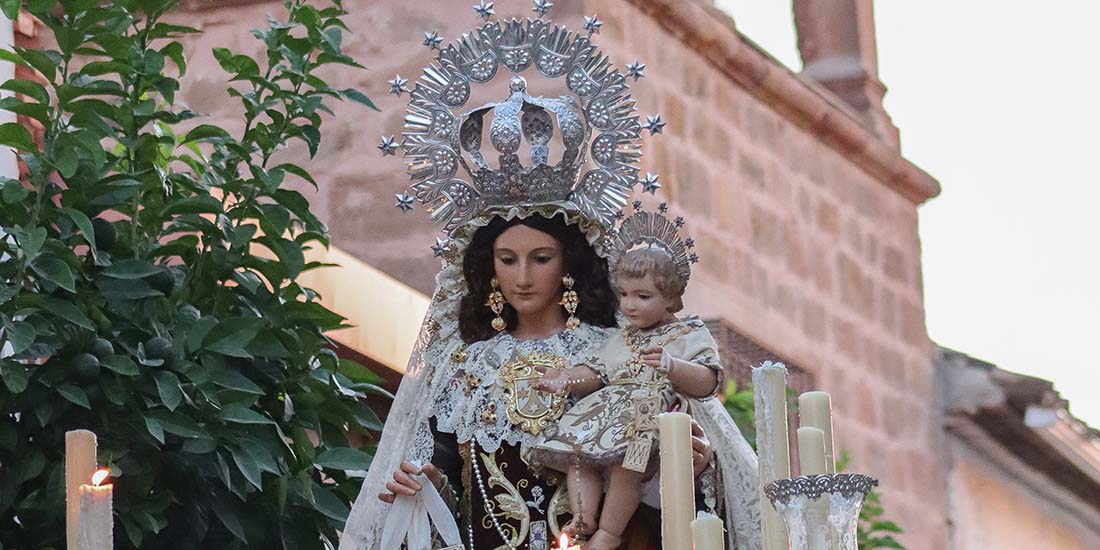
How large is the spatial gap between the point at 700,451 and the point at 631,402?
7.5 inches

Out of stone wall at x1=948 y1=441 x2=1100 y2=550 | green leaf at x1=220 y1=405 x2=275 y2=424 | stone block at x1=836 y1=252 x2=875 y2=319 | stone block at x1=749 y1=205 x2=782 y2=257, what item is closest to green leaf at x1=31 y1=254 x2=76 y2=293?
green leaf at x1=220 y1=405 x2=275 y2=424

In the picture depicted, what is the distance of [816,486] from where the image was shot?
4.27 metres

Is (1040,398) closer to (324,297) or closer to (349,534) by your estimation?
(324,297)

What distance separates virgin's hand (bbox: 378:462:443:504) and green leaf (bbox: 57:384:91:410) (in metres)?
0.79

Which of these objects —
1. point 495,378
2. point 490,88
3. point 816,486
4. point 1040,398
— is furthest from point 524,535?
point 1040,398

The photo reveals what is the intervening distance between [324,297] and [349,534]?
11.4ft

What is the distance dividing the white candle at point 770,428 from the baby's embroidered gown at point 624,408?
1.71 meters

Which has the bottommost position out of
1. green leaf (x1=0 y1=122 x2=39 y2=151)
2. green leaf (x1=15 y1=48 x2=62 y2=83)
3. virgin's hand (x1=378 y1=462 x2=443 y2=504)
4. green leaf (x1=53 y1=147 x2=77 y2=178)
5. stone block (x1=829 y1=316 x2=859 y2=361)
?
virgin's hand (x1=378 y1=462 x2=443 y2=504)

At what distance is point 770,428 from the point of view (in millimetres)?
4719

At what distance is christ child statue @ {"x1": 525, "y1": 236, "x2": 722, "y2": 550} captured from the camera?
650 cm

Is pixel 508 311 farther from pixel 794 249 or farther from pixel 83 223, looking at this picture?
pixel 794 249

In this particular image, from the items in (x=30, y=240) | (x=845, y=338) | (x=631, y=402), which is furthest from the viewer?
(x=845, y=338)

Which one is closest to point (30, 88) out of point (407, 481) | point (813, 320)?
point (407, 481)

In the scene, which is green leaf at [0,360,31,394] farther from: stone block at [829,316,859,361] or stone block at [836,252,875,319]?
stone block at [836,252,875,319]
